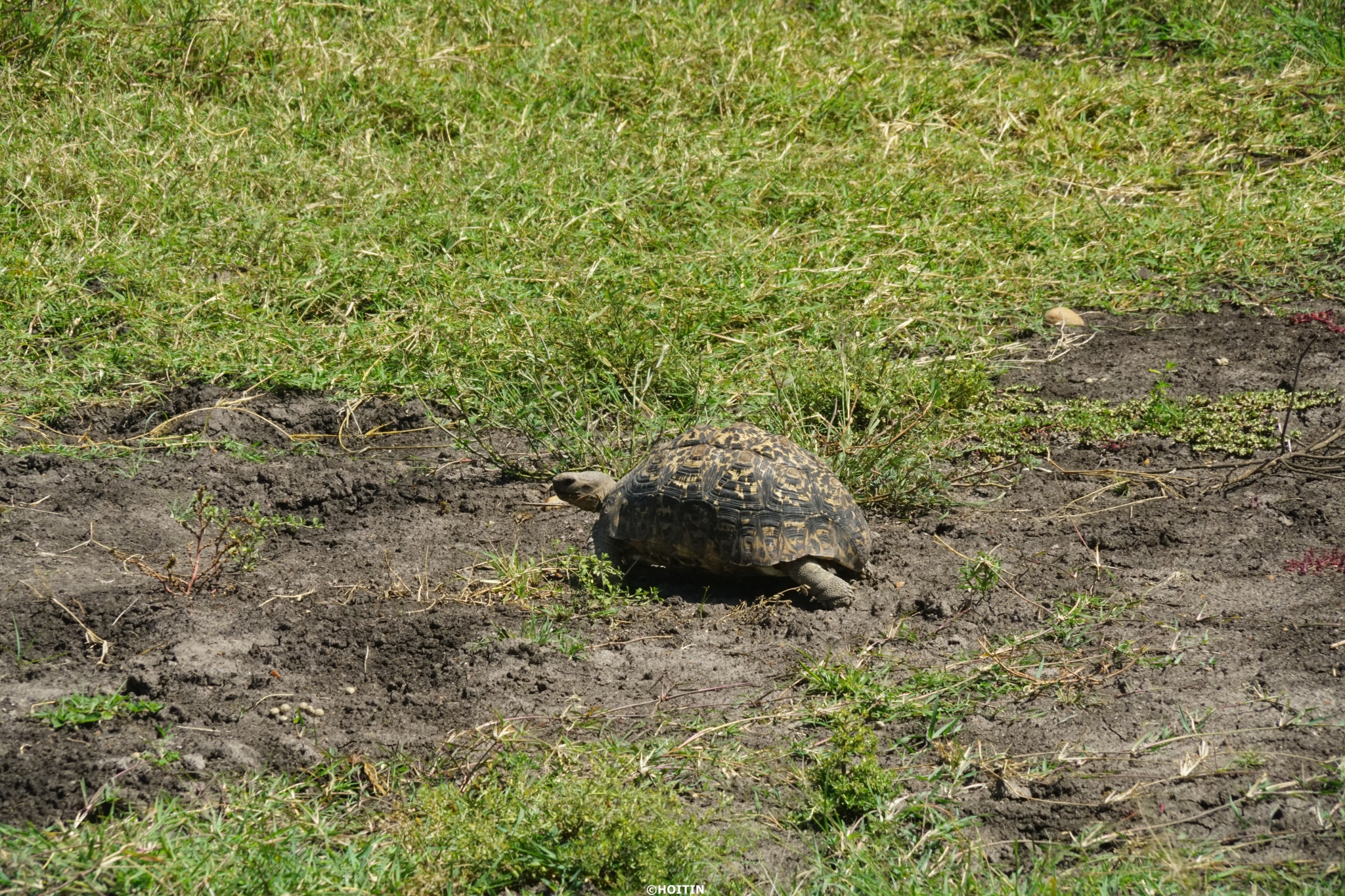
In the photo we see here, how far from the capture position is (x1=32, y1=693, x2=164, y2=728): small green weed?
3033 millimetres

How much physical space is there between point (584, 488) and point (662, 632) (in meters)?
0.71

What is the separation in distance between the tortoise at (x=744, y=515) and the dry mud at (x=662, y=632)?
0.45ft

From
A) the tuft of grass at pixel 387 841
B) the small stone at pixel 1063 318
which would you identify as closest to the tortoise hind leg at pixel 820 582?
the tuft of grass at pixel 387 841

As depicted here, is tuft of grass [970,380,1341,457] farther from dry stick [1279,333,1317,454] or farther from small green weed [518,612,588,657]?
small green weed [518,612,588,657]

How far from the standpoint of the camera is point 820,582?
3.76m

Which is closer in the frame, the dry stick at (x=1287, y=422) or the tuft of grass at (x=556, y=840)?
the tuft of grass at (x=556, y=840)

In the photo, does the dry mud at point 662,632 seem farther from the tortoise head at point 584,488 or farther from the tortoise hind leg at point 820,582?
the tortoise head at point 584,488

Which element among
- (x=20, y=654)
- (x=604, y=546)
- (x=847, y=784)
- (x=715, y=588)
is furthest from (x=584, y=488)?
(x=20, y=654)

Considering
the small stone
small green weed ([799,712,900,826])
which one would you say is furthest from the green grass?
small green weed ([799,712,900,826])

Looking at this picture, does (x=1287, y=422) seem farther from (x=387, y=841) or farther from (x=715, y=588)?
(x=387, y=841)

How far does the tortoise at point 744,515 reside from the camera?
3758 millimetres

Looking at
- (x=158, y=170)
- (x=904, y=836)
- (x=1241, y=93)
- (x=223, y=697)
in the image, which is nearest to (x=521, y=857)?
(x=904, y=836)

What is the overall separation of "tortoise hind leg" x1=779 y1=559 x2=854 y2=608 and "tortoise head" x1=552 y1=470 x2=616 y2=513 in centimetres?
74

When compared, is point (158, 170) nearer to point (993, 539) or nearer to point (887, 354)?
point (887, 354)
